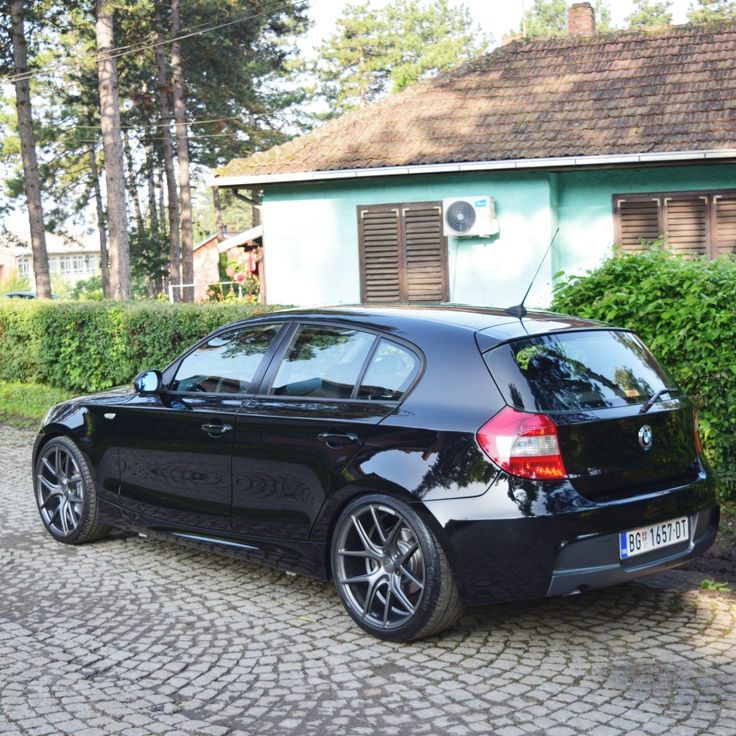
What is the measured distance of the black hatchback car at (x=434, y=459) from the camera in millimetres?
4750

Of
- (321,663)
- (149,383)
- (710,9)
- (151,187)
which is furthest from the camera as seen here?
Answer: (710,9)

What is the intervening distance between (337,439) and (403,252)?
12259 millimetres

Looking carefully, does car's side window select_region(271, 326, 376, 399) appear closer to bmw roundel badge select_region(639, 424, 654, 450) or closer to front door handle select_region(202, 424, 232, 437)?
front door handle select_region(202, 424, 232, 437)

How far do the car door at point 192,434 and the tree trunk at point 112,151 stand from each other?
15092 mm

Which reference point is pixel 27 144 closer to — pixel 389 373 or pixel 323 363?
pixel 323 363

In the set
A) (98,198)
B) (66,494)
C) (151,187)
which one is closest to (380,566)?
(66,494)

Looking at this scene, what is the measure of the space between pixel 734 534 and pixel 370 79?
58.8 m

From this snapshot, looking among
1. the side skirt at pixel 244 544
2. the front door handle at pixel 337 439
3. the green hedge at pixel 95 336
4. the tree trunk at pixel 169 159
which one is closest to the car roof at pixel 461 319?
the front door handle at pixel 337 439

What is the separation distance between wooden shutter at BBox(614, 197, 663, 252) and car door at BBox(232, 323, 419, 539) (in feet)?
36.9

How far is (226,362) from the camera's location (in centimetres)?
635

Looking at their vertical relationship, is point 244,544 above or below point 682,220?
below

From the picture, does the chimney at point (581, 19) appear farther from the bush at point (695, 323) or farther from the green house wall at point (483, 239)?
the bush at point (695, 323)

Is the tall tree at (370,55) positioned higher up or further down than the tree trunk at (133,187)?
higher up

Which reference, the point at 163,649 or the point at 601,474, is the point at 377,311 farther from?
the point at 163,649
